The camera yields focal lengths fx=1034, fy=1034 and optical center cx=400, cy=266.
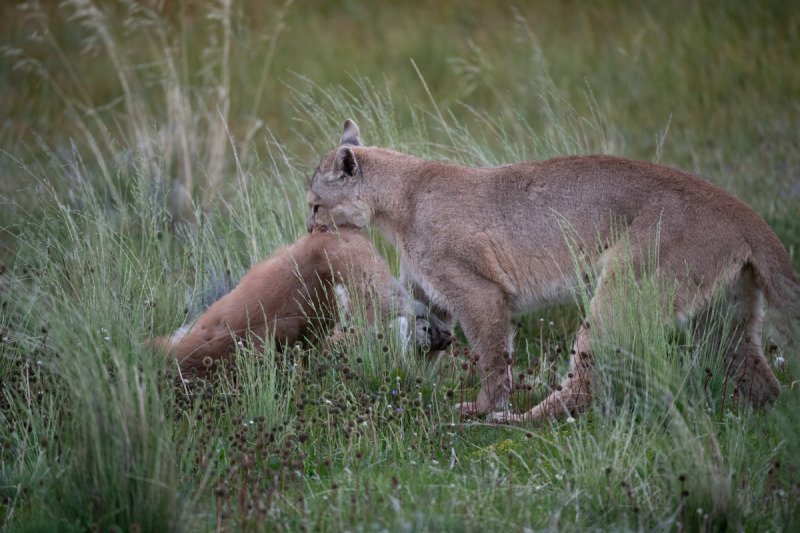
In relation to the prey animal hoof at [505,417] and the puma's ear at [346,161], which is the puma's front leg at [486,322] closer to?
the prey animal hoof at [505,417]

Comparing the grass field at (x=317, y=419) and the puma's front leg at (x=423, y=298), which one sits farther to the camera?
the puma's front leg at (x=423, y=298)

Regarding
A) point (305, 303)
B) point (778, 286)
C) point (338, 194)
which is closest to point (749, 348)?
point (778, 286)

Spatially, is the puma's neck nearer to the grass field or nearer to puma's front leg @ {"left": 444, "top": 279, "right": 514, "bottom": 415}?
puma's front leg @ {"left": 444, "top": 279, "right": 514, "bottom": 415}

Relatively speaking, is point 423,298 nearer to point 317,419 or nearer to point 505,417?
point 505,417

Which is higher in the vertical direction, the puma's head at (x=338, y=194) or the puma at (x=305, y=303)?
the puma's head at (x=338, y=194)

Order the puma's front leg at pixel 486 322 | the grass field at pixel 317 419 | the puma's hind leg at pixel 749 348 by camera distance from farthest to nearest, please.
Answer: the puma's front leg at pixel 486 322
the puma's hind leg at pixel 749 348
the grass field at pixel 317 419

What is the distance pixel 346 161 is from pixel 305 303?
104 centimetres

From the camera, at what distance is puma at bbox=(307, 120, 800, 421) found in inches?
226

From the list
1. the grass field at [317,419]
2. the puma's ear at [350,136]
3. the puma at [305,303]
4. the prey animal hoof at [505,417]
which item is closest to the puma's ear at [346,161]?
the puma at [305,303]

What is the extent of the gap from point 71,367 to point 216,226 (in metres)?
3.77

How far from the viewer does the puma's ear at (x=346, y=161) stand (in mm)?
6672

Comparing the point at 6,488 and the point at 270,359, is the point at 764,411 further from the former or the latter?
the point at 6,488

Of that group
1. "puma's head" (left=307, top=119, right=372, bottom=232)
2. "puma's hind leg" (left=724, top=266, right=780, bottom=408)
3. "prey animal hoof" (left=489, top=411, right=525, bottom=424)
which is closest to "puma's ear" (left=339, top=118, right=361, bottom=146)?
"puma's head" (left=307, top=119, right=372, bottom=232)

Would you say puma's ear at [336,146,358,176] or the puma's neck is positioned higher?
puma's ear at [336,146,358,176]
